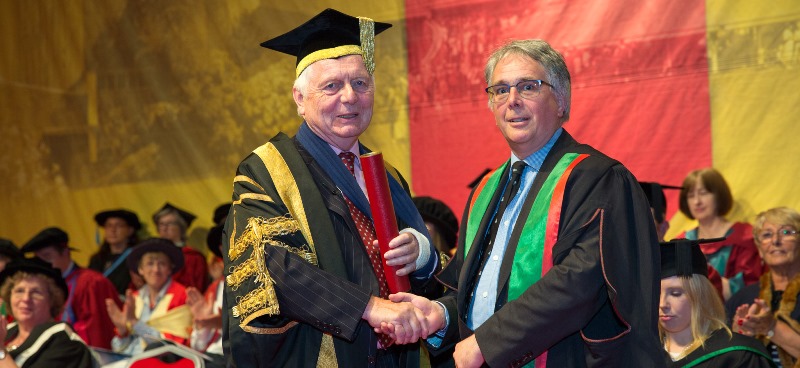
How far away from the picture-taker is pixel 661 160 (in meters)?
6.43

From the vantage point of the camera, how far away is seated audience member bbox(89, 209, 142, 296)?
855 centimetres

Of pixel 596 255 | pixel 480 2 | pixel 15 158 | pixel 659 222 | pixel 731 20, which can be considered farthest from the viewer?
pixel 15 158

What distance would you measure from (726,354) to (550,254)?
1778 mm

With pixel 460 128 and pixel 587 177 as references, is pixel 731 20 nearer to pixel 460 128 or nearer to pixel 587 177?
pixel 460 128

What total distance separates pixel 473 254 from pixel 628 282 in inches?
19.9

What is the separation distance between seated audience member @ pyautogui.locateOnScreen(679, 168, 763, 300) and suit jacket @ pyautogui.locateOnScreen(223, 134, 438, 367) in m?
3.32

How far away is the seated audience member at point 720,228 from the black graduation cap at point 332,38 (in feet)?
10.9

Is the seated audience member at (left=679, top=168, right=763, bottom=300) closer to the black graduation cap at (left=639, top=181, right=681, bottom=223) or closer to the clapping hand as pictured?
the black graduation cap at (left=639, top=181, right=681, bottom=223)

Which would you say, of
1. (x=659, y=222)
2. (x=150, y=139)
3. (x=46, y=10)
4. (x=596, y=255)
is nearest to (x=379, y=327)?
(x=596, y=255)

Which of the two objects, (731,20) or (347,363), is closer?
(347,363)

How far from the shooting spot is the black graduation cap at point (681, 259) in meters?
4.30

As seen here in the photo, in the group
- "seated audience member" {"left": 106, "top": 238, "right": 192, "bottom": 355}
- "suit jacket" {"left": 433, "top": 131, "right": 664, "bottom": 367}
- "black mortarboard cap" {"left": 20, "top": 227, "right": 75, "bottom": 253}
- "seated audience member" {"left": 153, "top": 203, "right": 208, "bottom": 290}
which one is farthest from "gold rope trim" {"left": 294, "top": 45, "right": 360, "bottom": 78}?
"black mortarboard cap" {"left": 20, "top": 227, "right": 75, "bottom": 253}

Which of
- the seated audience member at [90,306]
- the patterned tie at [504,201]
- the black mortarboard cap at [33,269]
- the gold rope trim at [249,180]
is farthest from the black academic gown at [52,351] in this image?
the patterned tie at [504,201]

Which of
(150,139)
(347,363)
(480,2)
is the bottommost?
(347,363)
